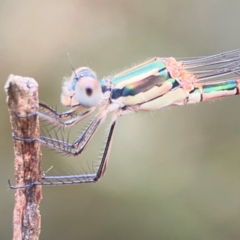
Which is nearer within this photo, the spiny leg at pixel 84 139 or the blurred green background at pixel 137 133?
the spiny leg at pixel 84 139

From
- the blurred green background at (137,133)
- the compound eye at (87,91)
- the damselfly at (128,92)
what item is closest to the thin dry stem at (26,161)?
the damselfly at (128,92)

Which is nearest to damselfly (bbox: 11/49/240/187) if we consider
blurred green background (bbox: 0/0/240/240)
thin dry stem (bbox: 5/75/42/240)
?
thin dry stem (bbox: 5/75/42/240)

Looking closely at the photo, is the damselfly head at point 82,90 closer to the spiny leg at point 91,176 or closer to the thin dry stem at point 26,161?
the spiny leg at point 91,176

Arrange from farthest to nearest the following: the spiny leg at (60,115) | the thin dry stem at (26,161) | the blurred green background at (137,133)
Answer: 1. the blurred green background at (137,133)
2. the spiny leg at (60,115)
3. the thin dry stem at (26,161)

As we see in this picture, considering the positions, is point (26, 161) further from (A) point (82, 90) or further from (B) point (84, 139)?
(B) point (84, 139)

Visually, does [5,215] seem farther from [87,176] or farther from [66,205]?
[87,176]

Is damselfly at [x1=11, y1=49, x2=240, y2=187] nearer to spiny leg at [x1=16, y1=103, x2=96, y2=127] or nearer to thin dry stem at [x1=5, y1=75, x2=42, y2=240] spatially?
spiny leg at [x1=16, y1=103, x2=96, y2=127]
